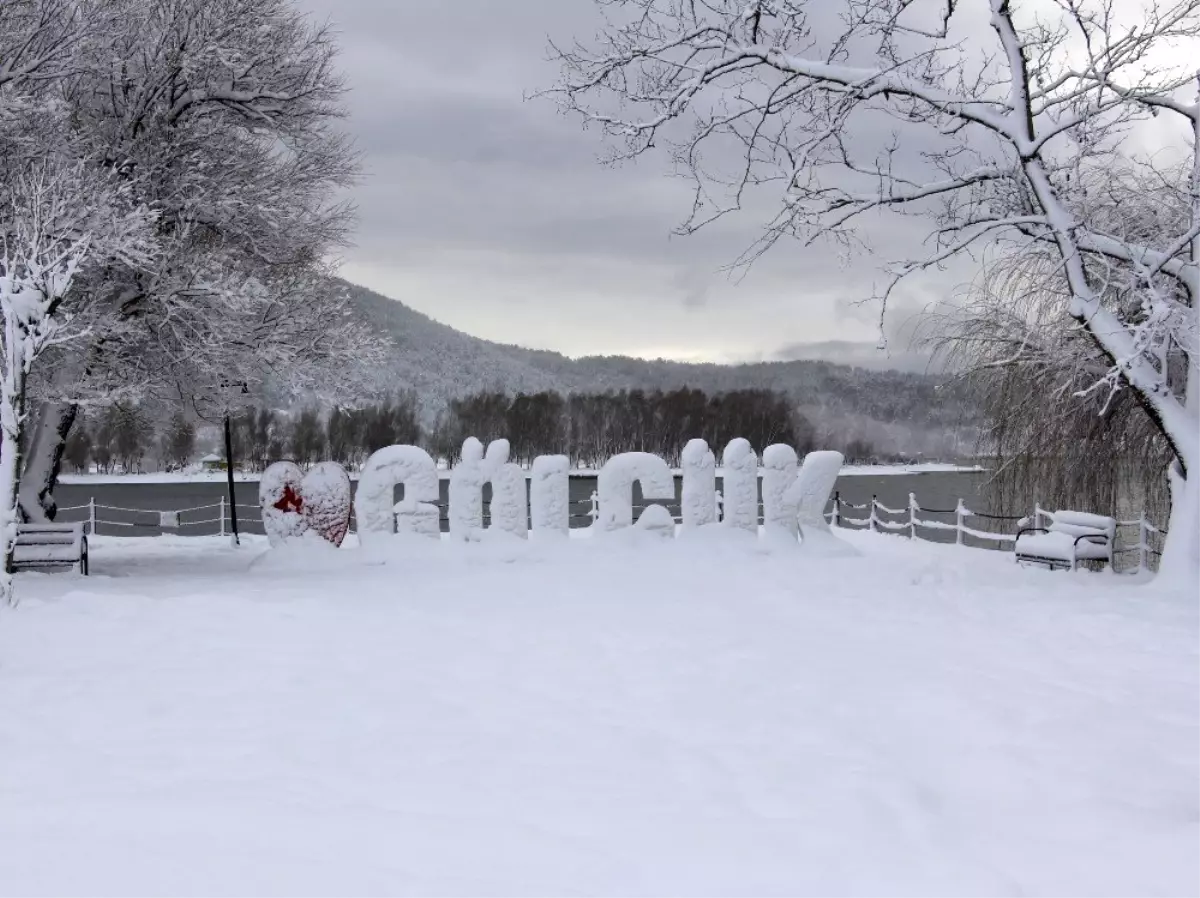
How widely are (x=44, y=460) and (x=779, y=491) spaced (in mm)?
11605

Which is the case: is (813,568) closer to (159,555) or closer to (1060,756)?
(1060,756)

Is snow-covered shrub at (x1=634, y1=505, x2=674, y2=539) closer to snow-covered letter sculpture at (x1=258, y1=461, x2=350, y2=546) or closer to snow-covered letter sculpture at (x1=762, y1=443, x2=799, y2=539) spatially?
snow-covered letter sculpture at (x1=762, y1=443, x2=799, y2=539)

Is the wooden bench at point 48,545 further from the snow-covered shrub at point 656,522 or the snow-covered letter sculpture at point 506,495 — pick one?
the snow-covered shrub at point 656,522

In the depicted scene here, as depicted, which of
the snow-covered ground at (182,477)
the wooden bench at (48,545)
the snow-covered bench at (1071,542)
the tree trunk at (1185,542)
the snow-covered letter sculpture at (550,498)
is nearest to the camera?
the tree trunk at (1185,542)

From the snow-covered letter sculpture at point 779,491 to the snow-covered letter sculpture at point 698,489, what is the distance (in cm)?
83

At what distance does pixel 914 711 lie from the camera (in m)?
5.61

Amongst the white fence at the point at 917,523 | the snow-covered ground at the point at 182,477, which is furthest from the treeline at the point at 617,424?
the white fence at the point at 917,523

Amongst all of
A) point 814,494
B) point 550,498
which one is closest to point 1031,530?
point 814,494

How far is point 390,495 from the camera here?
1374cm

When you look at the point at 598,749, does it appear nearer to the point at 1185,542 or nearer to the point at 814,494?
the point at 1185,542

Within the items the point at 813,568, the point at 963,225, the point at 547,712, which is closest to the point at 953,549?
the point at 813,568

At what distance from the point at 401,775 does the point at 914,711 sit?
315 cm

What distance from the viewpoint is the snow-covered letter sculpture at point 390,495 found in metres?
13.7

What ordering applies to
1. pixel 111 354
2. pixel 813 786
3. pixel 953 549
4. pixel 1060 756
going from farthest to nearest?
pixel 953 549 → pixel 111 354 → pixel 1060 756 → pixel 813 786
